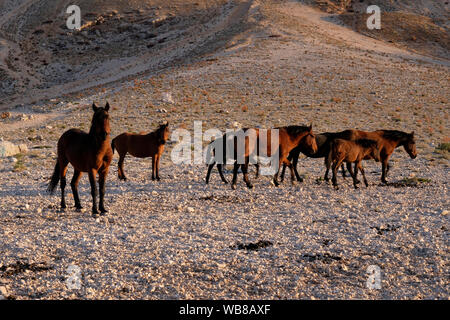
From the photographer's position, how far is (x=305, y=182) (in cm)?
1556

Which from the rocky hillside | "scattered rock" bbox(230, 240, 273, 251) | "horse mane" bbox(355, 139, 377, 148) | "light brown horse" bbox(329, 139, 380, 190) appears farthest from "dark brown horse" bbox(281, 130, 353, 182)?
the rocky hillside

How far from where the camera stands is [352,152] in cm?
1470

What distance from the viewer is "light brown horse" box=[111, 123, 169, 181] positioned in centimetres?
1562

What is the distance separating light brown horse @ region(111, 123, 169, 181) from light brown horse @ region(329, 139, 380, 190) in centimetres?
590

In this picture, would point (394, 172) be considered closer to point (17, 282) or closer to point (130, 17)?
point (17, 282)

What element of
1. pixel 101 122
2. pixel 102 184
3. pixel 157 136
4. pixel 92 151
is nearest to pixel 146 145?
pixel 157 136

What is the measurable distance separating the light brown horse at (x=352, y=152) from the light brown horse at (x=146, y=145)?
5.90 m

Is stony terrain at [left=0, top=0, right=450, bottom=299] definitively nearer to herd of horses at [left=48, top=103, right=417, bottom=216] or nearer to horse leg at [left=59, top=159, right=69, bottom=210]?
horse leg at [left=59, top=159, right=69, bottom=210]

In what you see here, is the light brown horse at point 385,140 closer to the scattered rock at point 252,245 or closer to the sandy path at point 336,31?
the scattered rock at point 252,245

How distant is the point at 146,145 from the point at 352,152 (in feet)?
24.2

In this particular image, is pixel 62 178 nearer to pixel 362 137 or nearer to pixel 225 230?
pixel 225 230

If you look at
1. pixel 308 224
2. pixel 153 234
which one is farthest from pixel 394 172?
pixel 153 234

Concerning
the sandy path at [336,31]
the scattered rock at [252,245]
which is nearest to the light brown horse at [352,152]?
the scattered rock at [252,245]

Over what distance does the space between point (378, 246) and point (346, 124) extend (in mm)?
20006
